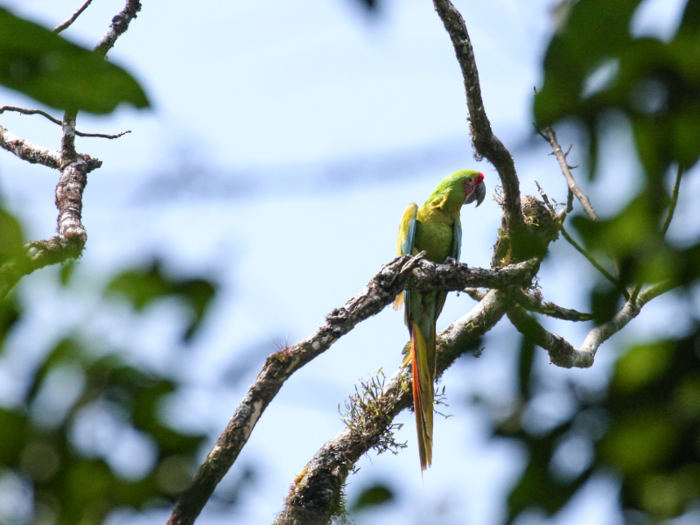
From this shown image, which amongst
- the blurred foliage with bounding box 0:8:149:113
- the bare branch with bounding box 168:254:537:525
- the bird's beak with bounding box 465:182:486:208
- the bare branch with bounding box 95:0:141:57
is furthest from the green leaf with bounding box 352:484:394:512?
the bird's beak with bounding box 465:182:486:208

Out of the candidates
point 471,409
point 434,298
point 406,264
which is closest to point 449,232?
point 434,298

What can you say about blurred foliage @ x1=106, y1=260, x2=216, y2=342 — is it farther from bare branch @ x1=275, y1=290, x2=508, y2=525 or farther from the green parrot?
the green parrot

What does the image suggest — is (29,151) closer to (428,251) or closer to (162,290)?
(428,251)

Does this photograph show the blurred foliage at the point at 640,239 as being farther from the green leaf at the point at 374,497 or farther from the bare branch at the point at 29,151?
the bare branch at the point at 29,151

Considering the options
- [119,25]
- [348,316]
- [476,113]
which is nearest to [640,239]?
[348,316]

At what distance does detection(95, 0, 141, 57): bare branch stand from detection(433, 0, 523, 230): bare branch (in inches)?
65.7

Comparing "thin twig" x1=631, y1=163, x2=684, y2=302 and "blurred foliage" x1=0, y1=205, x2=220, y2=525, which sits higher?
"thin twig" x1=631, y1=163, x2=684, y2=302

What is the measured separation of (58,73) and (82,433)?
14.2 inches

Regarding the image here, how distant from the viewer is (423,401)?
11.7 feet

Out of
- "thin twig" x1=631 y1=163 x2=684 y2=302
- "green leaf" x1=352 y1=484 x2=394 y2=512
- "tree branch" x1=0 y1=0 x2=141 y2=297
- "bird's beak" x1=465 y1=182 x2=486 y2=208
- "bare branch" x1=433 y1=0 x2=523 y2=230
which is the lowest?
"green leaf" x1=352 y1=484 x2=394 y2=512

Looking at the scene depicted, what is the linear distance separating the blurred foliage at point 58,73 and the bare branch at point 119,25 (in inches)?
111

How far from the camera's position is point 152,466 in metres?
0.65

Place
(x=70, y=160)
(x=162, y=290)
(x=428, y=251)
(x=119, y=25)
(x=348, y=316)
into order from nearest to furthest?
1. (x=162, y=290)
2. (x=348, y=316)
3. (x=119, y=25)
4. (x=70, y=160)
5. (x=428, y=251)

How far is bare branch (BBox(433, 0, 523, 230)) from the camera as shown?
306 cm
